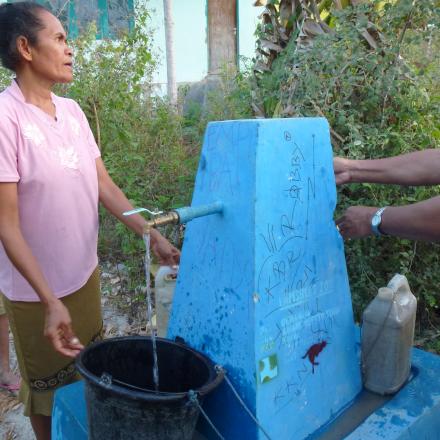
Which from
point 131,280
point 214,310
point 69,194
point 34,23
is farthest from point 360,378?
point 131,280

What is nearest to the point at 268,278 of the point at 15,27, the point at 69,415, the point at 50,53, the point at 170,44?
the point at 69,415

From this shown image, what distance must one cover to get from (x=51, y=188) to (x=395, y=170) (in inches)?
54.7

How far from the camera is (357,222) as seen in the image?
1774 millimetres

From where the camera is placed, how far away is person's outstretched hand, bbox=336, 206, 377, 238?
177cm

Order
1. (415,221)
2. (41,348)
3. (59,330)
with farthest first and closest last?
(41,348) < (415,221) < (59,330)

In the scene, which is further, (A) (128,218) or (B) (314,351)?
(A) (128,218)

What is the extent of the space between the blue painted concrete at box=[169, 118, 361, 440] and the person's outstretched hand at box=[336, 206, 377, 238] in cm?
8

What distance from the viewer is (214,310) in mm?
1525

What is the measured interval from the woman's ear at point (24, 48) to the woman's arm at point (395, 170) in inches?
49.9

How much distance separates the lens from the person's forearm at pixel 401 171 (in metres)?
2.02

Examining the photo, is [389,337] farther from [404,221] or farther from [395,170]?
[395,170]

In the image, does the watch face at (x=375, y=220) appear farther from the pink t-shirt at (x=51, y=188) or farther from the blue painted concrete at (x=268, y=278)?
the pink t-shirt at (x=51, y=188)

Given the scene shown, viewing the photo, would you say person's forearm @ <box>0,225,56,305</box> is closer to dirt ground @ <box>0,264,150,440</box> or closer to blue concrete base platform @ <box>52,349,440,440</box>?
blue concrete base platform @ <box>52,349,440,440</box>

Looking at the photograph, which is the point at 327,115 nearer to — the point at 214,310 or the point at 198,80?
the point at 214,310
